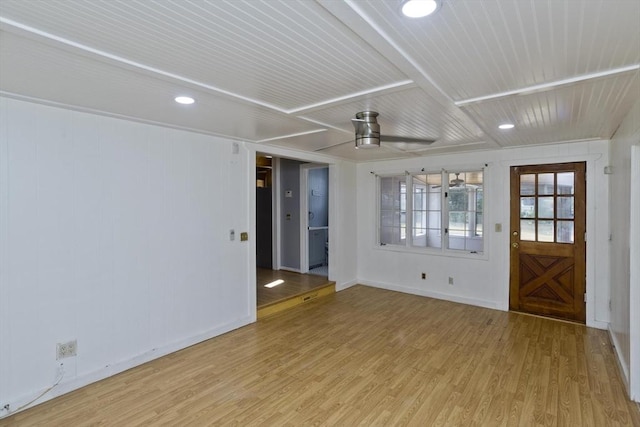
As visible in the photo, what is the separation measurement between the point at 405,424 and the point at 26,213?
10.1 ft

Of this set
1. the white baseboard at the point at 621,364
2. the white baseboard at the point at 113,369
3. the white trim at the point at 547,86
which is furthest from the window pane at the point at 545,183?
the white baseboard at the point at 113,369

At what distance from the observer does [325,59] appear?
178 cm

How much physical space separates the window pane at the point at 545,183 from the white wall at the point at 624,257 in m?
0.61

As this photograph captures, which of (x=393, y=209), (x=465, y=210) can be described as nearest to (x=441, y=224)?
(x=465, y=210)

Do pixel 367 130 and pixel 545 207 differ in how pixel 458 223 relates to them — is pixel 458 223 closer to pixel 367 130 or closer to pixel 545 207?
pixel 545 207

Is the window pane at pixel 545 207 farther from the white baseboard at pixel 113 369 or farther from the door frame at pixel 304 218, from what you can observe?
the white baseboard at pixel 113 369

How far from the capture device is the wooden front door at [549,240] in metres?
4.11

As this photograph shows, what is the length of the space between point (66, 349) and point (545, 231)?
520cm

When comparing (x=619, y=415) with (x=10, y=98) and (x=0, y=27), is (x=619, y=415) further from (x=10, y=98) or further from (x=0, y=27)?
(x=10, y=98)

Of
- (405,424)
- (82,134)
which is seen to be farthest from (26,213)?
(405,424)

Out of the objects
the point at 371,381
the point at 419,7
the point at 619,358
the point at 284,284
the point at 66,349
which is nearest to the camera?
the point at 419,7

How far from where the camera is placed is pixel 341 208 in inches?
224

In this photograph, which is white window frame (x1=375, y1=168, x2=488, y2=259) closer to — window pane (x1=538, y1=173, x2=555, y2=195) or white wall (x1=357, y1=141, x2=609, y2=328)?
white wall (x1=357, y1=141, x2=609, y2=328)

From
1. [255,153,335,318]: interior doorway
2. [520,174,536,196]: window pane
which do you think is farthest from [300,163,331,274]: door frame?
[520,174,536,196]: window pane
